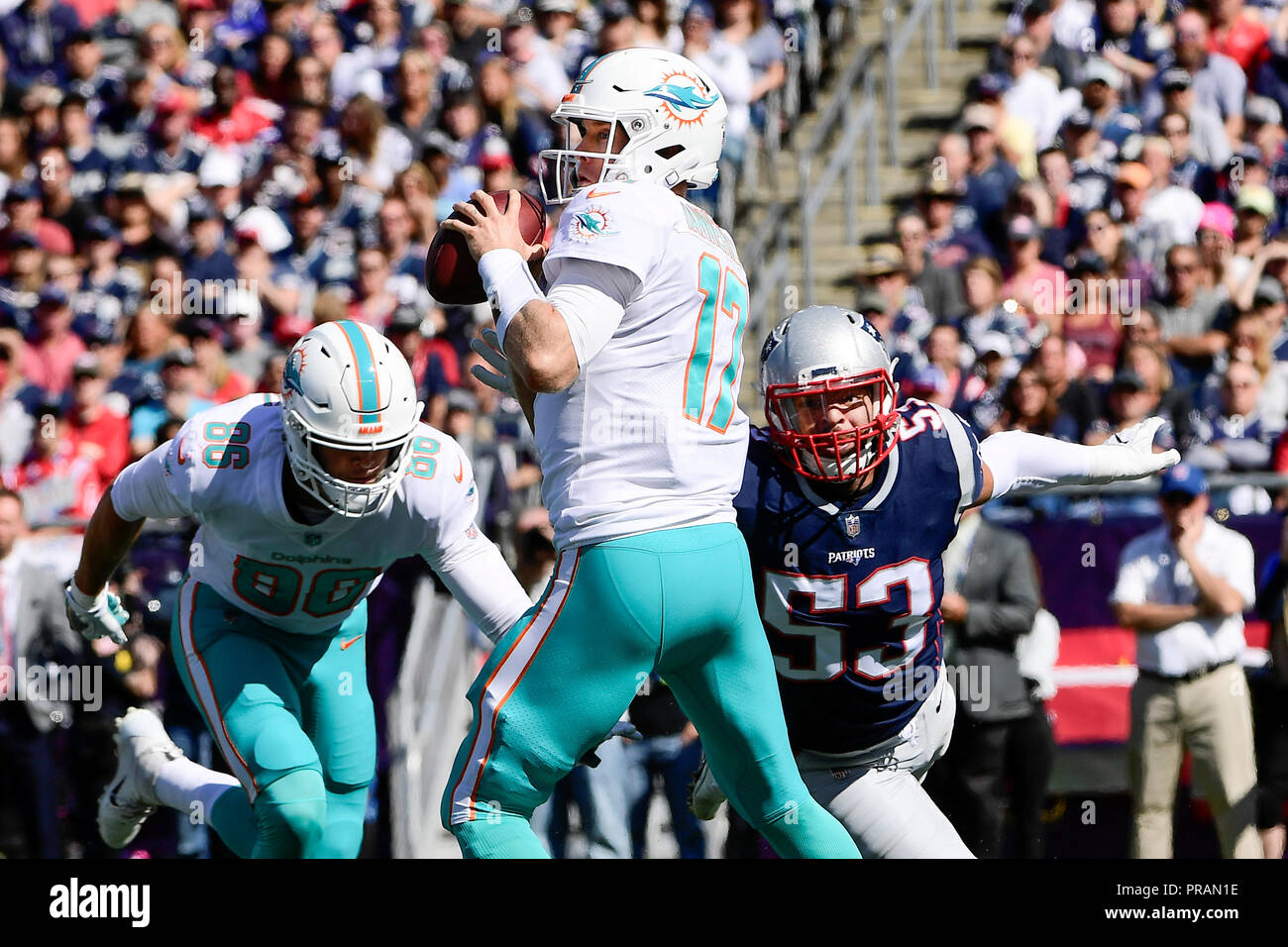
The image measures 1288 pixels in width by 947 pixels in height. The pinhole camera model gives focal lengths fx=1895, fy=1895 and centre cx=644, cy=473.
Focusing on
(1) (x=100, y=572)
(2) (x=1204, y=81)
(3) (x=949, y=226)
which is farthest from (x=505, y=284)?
(2) (x=1204, y=81)

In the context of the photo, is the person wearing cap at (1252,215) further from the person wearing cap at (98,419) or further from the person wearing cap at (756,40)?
the person wearing cap at (98,419)

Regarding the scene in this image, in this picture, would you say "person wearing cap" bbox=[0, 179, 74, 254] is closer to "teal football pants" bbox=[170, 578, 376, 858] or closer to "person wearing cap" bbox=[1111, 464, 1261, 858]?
"teal football pants" bbox=[170, 578, 376, 858]

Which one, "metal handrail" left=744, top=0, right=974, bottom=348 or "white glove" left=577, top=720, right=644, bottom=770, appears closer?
"white glove" left=577, top=720, right=644, bottom=770

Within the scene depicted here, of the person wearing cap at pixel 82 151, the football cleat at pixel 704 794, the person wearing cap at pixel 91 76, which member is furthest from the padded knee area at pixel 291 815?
the person wearing cap at pixel 91 76

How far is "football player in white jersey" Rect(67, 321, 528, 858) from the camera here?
16.5ft

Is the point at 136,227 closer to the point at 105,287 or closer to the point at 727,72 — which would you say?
the point at 105,287

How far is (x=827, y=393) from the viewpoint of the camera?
4789 mm

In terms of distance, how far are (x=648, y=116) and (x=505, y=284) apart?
586 mm

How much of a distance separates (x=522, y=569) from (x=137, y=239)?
4.62 meters

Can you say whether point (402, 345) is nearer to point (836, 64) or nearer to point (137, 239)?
point (137, 239)

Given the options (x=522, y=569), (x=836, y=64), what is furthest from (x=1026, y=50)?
(x=522, y=569)

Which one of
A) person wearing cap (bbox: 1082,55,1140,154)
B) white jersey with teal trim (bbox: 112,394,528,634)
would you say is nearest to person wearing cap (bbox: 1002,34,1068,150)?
person wearing cap (bbox: 1082,55,1140,154)

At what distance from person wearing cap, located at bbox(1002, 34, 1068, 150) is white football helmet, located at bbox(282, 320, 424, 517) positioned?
599 cm
